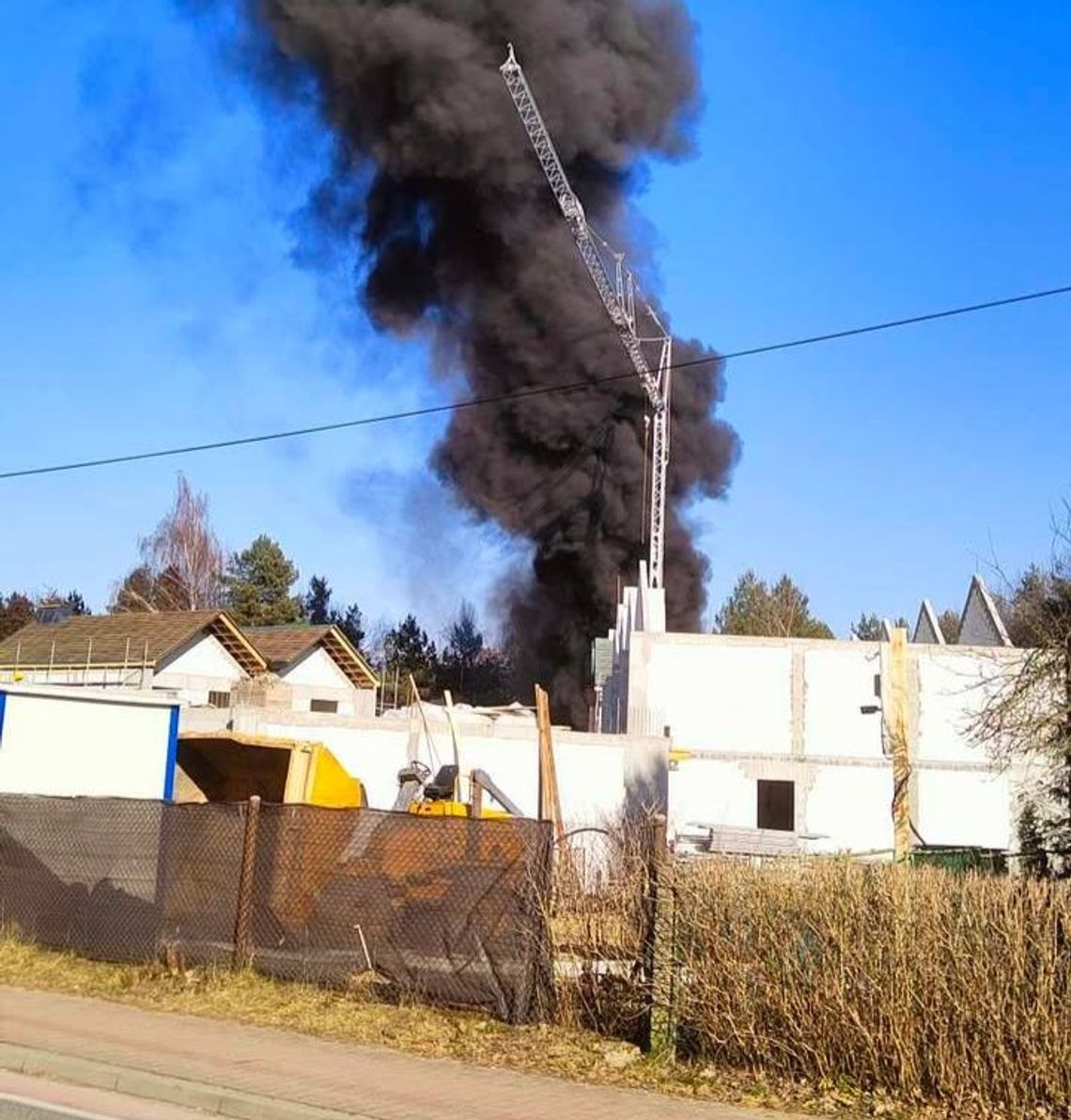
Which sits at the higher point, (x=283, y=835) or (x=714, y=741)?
(x=714, y=741)

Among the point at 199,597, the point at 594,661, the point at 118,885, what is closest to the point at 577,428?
the point at 594,661

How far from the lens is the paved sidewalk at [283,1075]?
652 centimetres

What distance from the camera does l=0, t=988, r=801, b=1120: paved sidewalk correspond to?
652 centimetres

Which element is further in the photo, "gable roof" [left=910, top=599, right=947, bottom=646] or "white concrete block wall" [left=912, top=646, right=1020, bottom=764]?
"gable roof" [left=910, top=599, right=947, bottom=646]

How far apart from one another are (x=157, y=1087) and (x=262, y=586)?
183 ft

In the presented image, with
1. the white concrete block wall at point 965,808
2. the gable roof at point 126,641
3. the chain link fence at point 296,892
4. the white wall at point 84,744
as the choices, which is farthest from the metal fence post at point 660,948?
the gable roof at point 126,641

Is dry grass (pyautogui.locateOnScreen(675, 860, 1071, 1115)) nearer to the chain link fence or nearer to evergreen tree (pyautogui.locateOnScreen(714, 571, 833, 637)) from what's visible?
the chain link fence

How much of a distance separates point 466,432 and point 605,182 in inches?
450

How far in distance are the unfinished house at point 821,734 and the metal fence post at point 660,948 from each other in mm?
16460

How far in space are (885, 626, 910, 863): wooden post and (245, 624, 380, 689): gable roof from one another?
23.8 m

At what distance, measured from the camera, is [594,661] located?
3975 centimetres

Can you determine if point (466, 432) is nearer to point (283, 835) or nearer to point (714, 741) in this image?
point (714, 741)

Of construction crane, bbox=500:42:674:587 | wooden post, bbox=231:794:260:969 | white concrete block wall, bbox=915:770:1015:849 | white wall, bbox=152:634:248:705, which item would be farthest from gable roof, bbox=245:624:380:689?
wooden post, bbox=231:794:260:969

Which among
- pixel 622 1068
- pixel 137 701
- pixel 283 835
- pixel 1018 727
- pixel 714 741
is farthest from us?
pixel 714 741
